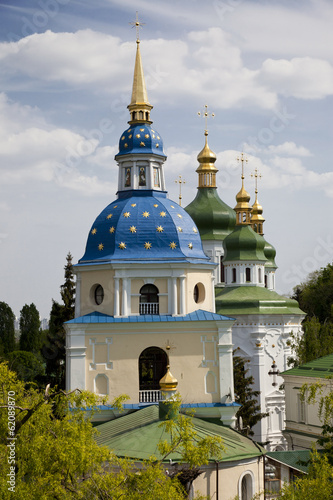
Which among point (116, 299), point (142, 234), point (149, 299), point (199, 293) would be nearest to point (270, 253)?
point (199, 293)

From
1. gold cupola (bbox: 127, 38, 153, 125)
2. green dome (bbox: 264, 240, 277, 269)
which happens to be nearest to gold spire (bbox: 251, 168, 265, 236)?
green dome (bbox: 264, 240, 277, 269)

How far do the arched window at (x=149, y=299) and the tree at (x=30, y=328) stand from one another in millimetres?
44556

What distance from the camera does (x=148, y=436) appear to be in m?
24.5

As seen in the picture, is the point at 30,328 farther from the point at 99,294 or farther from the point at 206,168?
the point at 99,294

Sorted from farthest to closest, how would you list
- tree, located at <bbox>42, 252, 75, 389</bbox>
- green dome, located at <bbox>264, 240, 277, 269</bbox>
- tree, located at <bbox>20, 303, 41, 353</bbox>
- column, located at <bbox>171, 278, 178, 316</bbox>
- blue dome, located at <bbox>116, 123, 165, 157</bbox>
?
tree, located at <bbox>20, 303, 41, 353</bbox>
green dome, located at <bbox>264, 240, 277, 269</bbox>
tree, located at <bbox>42, 252, 75, 389</bbox>
blue dome, located at <bbox>116, 123, 165, 157</bbox>
column, located at <bbox>171, 278, 178, 316</bbox>

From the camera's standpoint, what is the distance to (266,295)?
50469 mm

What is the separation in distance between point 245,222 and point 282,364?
10381 millimetres

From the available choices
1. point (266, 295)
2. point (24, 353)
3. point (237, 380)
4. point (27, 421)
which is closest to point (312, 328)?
point (237, 380)

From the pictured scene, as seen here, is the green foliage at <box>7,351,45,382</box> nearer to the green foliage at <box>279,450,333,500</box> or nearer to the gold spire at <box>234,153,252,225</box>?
the gold spire at <box>234,153,252,225</box>

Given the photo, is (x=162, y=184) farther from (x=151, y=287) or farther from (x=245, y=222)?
(x=245, y=222)

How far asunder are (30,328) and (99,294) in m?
44.7

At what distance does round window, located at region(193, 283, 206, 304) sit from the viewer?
102ft

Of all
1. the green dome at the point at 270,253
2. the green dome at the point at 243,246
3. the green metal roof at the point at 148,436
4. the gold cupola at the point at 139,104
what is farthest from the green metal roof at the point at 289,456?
the green dome at the point at 270,253

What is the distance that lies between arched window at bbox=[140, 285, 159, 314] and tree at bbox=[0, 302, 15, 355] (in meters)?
45.5
